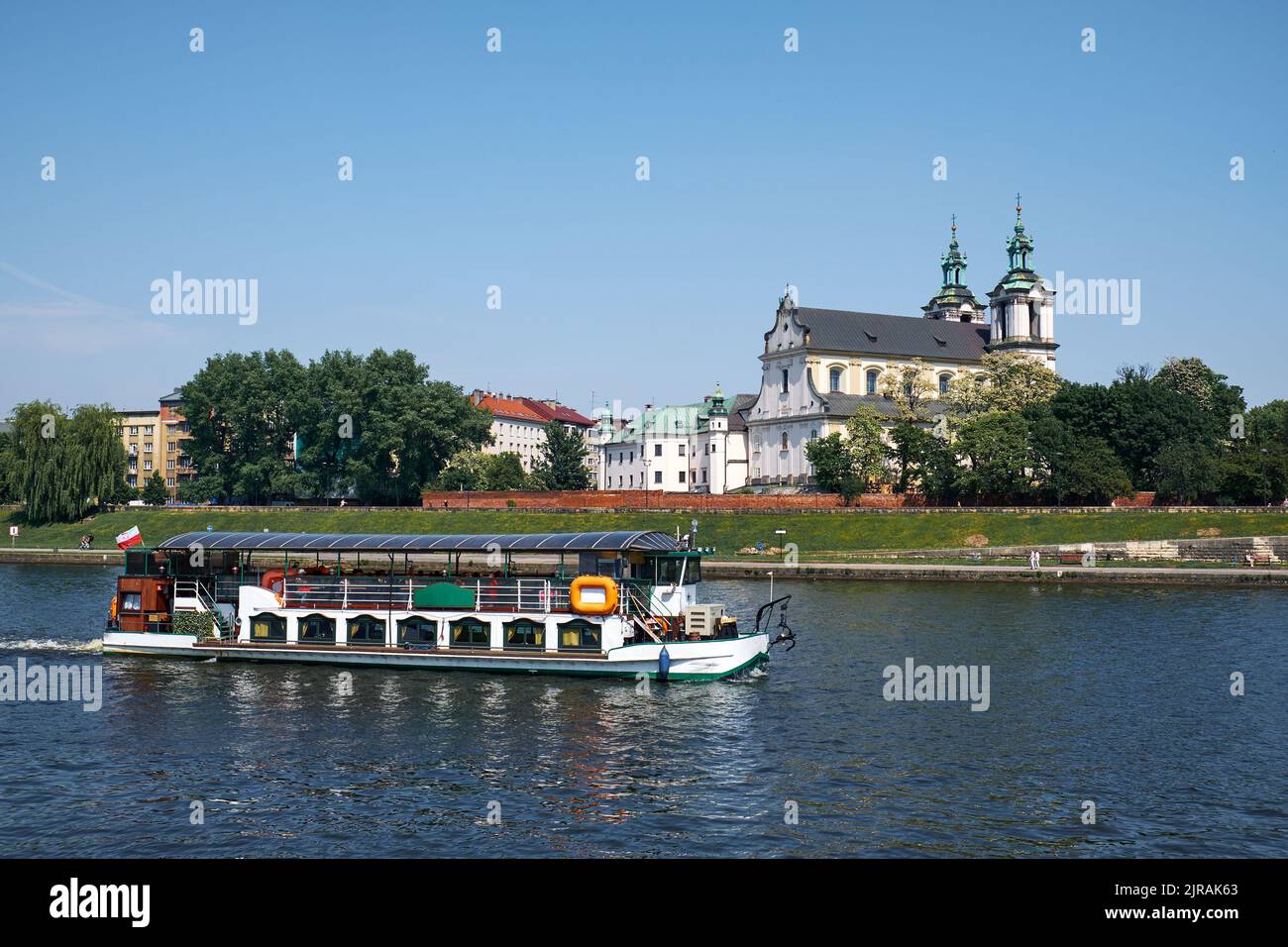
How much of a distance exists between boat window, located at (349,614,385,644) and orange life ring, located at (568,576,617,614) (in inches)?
380

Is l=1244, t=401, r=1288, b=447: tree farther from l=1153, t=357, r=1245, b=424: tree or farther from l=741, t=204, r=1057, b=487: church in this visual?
l=741, t=204, r=1057, b=487: church

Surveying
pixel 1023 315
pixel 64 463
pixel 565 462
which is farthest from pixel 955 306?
pixel 64 463

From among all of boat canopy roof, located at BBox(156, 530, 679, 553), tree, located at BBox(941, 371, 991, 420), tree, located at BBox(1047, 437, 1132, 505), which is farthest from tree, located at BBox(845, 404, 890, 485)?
boat canopy roof, located at BBox(156, 530, 679, 553)

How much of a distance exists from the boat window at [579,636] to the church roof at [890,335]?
392ft

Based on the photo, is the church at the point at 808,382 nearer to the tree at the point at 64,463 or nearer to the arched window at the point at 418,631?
the tree at the point at 64,463

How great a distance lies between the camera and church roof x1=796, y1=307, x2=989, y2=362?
6501 inches

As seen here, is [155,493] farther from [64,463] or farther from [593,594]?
[593,594]

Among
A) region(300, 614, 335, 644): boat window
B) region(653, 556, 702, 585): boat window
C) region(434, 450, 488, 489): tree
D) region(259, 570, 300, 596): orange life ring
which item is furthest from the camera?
region(434, 450, 488, 489): tree

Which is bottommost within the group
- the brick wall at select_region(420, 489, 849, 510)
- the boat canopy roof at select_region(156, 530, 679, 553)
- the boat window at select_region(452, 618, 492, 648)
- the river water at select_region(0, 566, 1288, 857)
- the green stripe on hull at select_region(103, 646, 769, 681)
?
the river water at select_region(0, 566, 1288, 857)

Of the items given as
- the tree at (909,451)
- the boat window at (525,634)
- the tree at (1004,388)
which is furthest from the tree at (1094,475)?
the boat window at (525,634)

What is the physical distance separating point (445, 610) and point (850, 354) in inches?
4857

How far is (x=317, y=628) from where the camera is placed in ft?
171
